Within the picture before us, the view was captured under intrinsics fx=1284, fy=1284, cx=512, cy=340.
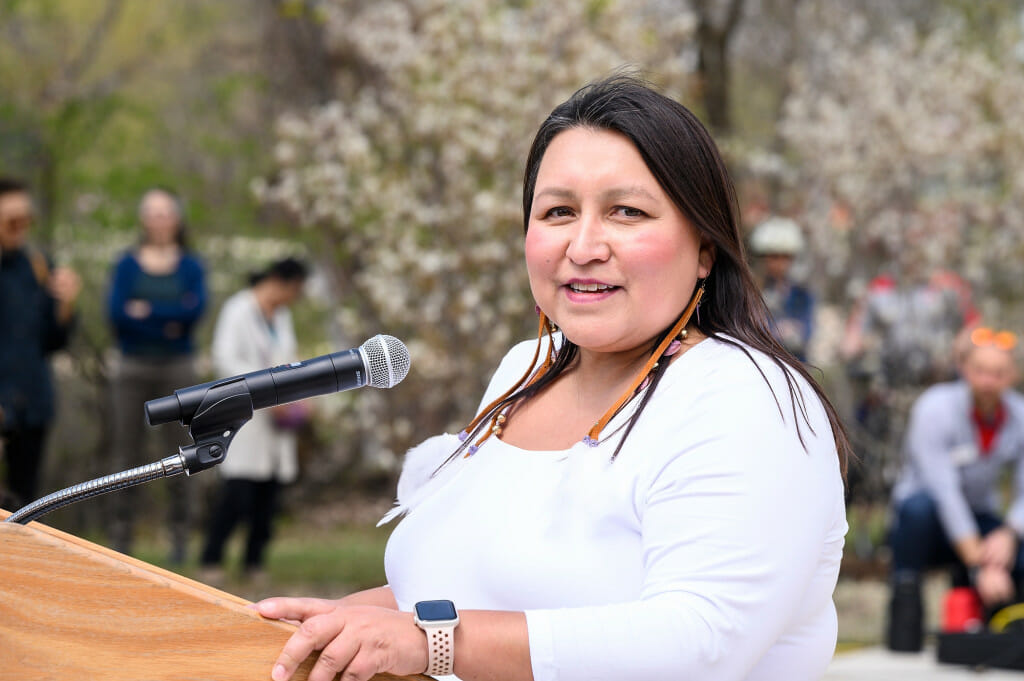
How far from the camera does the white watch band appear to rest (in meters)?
1.80

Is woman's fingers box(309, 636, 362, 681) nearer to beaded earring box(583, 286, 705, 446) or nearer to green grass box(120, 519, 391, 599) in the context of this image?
beaded earring box(583, 286, 705, 446)

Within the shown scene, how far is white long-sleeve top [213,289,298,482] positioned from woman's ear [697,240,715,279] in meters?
5.79

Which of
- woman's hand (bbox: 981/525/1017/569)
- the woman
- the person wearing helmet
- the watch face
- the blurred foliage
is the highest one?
the blurred foliage

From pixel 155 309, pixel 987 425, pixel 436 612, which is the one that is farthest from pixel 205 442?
pixel 155 309

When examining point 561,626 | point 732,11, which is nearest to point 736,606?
point 561,626

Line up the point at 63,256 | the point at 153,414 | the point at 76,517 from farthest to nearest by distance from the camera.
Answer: the point at 63,256 < the point at 76,517 < the point at 153,414

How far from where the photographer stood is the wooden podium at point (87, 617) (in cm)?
170

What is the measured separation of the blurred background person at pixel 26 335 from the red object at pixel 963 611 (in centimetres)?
494

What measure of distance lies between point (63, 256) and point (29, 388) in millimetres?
3805

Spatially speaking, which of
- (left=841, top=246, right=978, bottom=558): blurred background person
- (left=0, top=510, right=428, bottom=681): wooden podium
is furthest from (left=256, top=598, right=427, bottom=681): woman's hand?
(left=841, top=246, right=978, bottom=558): blurred background person

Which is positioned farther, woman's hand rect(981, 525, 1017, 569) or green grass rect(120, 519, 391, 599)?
green grass rect(120, 519, 391, 599)

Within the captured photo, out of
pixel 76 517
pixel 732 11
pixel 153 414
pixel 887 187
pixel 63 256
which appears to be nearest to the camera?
pixel 153 414

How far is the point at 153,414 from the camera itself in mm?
1861

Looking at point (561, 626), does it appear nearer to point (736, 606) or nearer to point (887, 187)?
point (736, 606)
